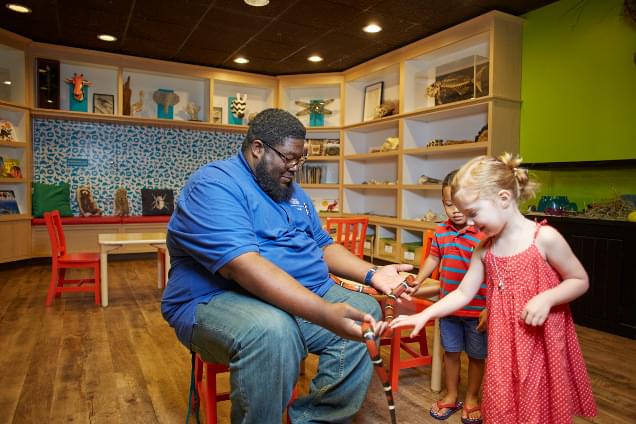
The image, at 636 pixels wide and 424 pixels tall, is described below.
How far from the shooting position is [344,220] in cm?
377

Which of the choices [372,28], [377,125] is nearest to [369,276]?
[372,28]

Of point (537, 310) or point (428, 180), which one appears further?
point (428, 180)

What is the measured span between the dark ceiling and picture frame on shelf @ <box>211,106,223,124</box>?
2.63 ft

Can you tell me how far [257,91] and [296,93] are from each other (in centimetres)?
59

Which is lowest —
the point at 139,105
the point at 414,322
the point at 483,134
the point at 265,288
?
the point at 414,322

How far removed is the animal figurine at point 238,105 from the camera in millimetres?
6762

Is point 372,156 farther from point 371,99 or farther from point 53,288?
point 53,288

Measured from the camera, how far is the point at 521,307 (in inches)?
57.3

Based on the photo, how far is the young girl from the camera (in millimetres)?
1401

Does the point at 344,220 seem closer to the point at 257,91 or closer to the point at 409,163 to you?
the point at 409,163

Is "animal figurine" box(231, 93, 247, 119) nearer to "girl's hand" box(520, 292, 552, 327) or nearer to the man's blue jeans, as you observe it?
the man's blue jeans

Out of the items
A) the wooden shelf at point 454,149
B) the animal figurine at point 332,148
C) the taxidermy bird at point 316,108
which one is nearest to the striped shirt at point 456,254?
the wooden shelf at point 454,149

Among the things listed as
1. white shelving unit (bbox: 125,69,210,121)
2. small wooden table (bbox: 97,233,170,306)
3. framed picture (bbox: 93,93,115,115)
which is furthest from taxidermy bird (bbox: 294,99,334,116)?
small wooden table (bbox: 97,233,170,306)

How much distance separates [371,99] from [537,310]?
5.31m
